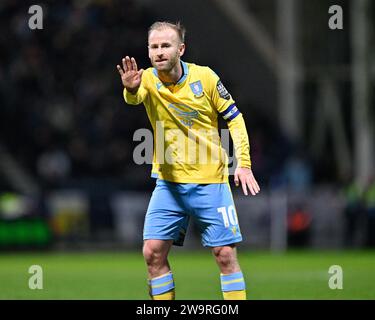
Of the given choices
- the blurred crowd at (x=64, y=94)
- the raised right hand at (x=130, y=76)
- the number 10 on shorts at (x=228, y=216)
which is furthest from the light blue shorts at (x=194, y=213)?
the blurred crowd at (x=64, y=94)

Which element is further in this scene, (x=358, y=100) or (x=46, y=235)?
(x=358, y=100)

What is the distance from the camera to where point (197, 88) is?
8617mm

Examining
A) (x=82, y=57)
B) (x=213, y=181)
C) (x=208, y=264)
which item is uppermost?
(x=82, y=57)

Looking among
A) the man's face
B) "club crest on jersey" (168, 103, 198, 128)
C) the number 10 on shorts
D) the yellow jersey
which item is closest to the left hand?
the yellow jersey

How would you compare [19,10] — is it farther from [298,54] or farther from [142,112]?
[298,54]

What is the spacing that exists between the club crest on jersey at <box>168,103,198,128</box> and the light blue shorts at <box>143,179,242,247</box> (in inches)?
18.8

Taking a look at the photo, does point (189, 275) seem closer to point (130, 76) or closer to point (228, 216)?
point (228, 216)

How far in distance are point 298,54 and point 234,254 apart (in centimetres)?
2017

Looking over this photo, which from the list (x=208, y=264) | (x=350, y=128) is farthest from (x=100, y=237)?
(x=350, y=128)

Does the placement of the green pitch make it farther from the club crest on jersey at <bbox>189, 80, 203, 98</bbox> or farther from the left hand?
the club crest on jersey at <bbox>189, 80, 203, 98</bbox>

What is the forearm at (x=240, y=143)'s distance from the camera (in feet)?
27.9

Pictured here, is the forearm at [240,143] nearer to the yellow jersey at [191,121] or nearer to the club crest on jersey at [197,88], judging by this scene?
the yellow jersey at [191,121]

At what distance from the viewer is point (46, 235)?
21.7 meters

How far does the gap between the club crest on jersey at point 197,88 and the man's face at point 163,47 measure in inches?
10.0
